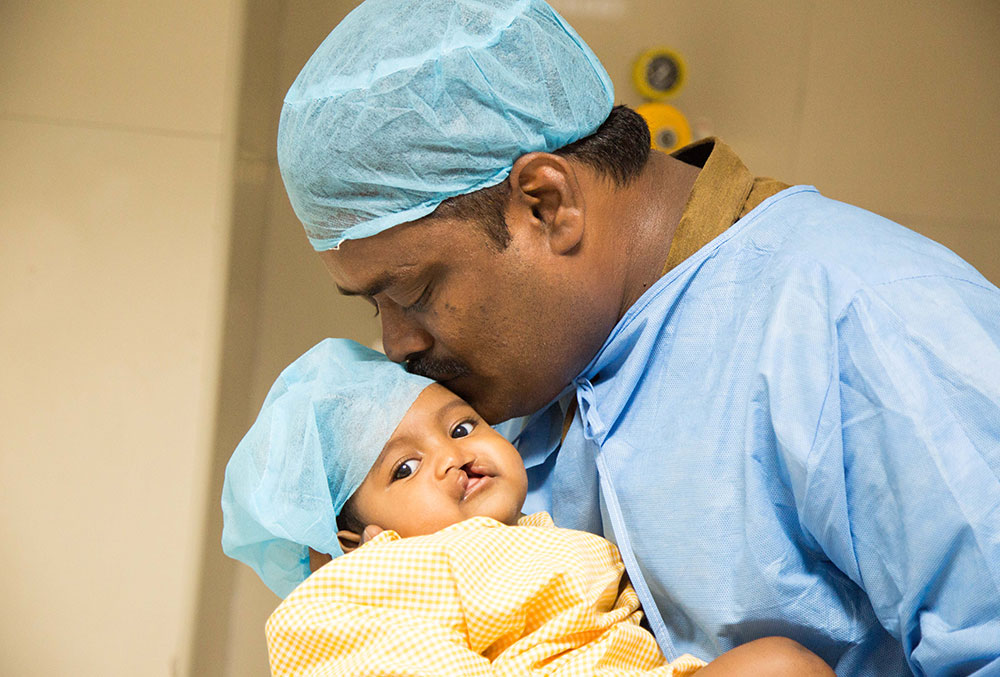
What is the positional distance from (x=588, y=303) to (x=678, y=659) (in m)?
0.39

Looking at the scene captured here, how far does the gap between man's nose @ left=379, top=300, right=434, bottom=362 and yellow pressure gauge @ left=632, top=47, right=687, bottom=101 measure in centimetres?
113

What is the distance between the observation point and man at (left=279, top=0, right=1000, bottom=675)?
75 cm

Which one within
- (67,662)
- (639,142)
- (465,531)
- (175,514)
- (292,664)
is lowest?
(67,662)

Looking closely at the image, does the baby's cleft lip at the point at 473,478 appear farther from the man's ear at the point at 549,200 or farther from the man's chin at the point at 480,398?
the man's ear at the point at 549,200

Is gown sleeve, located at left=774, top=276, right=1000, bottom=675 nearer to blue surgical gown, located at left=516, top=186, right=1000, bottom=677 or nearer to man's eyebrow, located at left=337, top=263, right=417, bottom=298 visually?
blue surgical gown, located at left=516, top=186, right=1000, bottom=677

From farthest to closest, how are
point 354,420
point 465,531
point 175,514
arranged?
point 175,514 < point 354,420 < point 465,531

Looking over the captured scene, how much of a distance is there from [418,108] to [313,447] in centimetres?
40

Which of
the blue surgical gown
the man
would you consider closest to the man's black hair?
the man

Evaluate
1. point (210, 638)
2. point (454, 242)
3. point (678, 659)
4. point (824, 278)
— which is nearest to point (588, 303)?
point (454, 242)

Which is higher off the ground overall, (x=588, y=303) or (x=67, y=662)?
(x=588, y=303)

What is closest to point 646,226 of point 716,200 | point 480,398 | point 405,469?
point 716,200

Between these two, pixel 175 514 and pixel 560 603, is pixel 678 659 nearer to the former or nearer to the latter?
pixel 560 603

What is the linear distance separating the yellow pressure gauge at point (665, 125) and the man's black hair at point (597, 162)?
2.79ft

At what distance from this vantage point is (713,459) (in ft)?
2.87
